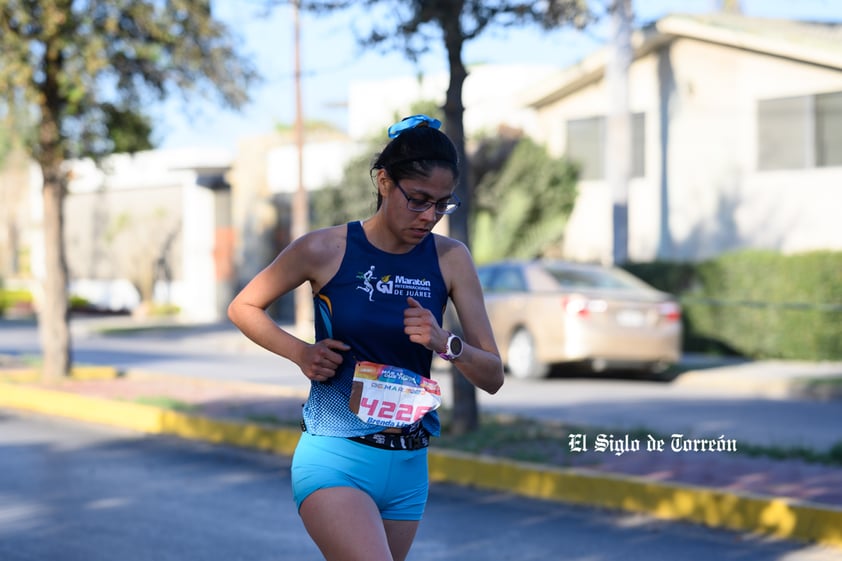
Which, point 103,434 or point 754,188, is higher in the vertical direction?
point 754,188

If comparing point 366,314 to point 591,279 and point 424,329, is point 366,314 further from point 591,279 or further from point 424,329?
point 591,279

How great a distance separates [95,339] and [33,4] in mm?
15782

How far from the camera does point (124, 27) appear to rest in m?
14.8

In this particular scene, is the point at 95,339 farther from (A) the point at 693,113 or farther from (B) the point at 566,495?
(B) the point at 566,495

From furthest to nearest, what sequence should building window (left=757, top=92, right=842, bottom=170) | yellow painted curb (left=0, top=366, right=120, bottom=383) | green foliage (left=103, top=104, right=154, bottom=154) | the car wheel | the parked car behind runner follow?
building window (left=757, top=92, right=842, bottom=170)
the car wheel
the parked car behind runner
green foliage (left=103, top=104, right=154, bottom=154)
yellow painted curb (left=0, top=366, right=120, bottom=383)

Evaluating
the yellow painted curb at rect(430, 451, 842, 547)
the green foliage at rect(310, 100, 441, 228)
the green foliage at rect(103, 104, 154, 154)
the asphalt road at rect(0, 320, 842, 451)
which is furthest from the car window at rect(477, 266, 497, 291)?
the green foliage at rect(310, 100, 441, 228)

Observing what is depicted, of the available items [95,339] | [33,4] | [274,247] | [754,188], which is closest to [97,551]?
[33,4]

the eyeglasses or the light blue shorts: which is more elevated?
the eyeglasses

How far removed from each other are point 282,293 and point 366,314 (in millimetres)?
292

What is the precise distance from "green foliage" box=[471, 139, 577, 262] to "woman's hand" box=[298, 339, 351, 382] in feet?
72.8

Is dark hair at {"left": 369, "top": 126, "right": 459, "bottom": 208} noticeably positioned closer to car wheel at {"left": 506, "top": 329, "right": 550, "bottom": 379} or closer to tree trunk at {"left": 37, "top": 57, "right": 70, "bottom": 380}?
tree trunk at {"left": 37, "top": 57, "right": 70, "bottom": 380}

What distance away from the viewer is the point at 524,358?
1709cm

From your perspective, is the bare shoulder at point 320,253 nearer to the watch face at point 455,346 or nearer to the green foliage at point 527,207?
the watch face at point 455,346

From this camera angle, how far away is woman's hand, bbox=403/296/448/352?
3.48m
